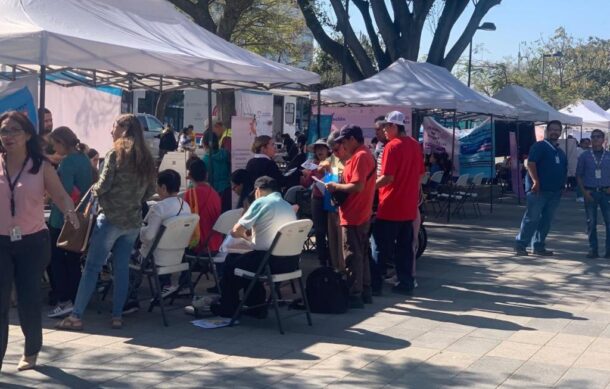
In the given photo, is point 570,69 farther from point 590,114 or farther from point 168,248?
point 168,248

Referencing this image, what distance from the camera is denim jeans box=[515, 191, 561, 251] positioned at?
1276 cm

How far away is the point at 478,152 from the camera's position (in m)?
20.7

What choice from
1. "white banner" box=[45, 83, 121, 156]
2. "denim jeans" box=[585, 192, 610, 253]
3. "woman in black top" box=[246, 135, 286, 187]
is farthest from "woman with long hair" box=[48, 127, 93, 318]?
"denim jeans" box=[585, 192, 610, 253]

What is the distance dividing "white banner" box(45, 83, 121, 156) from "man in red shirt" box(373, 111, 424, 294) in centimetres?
442

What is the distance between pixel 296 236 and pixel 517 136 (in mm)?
16041

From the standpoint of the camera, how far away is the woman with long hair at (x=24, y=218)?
586 cm

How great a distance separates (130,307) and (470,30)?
1526 cm

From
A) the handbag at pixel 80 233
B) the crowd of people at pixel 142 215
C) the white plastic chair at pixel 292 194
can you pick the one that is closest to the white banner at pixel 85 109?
Answer: the crowd of people at pixel 142 215

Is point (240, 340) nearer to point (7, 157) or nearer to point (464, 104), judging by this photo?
point (7, 157)

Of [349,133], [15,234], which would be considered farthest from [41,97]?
[349,133]

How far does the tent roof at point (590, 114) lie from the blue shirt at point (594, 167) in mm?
16762

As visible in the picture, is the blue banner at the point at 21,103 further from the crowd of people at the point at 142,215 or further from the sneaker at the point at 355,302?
the sneaker at the point at 355,302

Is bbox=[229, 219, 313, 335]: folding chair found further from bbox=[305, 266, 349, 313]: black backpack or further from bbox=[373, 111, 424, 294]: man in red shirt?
bbox=[373, 111, 424, 294]: man in red shirt

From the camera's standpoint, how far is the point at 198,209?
8719 mm
